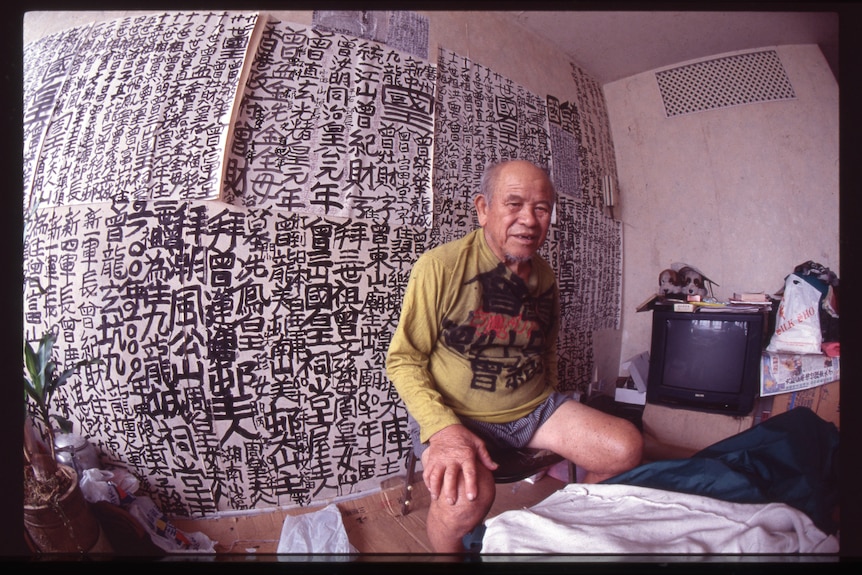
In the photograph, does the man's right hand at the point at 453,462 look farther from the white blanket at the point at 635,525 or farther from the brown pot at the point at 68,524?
the brown pot at the point at 68,524

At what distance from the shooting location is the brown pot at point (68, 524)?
99 cm

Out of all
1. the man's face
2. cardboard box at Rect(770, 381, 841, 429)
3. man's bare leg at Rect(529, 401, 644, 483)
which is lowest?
man's bare leg at Rect(529, 401, 644, 483)

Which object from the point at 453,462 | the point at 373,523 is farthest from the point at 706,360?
the point at 373,523

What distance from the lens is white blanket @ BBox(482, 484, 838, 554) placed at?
958mm

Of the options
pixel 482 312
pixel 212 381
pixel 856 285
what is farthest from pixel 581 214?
pixel 212 381

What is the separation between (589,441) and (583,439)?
1 centimetres

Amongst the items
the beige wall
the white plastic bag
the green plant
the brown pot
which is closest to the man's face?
the beige wall

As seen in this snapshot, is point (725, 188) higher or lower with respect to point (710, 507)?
higher

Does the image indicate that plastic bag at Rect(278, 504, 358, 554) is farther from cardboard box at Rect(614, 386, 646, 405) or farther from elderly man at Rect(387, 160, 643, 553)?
cardboard box at Rect(614, 386, 646, 405)

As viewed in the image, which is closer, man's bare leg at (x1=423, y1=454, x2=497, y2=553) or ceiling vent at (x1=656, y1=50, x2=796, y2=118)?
man's bare leg at (x1=423, y1=454, x2=497, y2=553)

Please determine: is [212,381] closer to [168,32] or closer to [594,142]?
[168,32]

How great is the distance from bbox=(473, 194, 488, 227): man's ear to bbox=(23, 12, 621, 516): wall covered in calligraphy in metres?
0.03

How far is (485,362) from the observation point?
0.97m

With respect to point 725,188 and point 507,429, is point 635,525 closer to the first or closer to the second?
point 507,429
